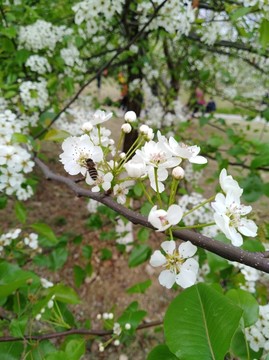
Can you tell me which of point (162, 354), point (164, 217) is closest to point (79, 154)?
point (164, 217)

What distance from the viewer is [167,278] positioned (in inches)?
33.8

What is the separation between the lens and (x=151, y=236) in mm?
4559

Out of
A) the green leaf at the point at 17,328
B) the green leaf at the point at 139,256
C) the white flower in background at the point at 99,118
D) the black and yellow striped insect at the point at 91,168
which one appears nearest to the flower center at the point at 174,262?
the black and yellow striped insect at the point at 91,168

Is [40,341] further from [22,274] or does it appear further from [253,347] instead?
[253,347]

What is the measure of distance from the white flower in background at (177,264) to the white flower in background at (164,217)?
0.08 meters

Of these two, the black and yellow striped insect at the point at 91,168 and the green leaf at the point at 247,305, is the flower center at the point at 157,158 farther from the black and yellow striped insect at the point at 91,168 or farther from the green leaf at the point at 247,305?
the green leaf at the point at 247,305

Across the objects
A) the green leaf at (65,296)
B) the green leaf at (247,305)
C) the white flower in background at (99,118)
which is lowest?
the green leaf at (65,296)

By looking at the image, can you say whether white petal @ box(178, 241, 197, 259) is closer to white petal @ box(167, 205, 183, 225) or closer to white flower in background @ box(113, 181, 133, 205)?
white petal @ box(167, 205, 183, 225)

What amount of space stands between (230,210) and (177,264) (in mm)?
183

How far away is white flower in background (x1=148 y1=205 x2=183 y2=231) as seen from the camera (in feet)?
2.38

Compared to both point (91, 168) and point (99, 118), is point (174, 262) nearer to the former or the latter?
point (91, 168)

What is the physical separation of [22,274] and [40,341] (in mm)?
262

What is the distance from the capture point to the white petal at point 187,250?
0.79m

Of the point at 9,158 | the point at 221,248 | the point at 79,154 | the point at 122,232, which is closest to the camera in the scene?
the point at 221,248
